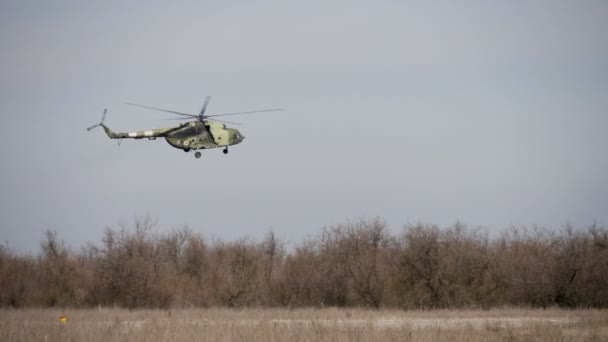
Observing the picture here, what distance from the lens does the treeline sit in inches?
2237

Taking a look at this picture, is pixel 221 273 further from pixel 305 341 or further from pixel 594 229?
pixel 305 341

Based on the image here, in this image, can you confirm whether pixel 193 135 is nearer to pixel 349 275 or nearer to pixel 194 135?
pixel 194 135

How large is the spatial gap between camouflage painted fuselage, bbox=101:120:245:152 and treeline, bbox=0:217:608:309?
51.0 ft

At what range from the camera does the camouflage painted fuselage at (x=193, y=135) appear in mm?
46594

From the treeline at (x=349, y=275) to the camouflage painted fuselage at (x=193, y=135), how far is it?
51.0 ft

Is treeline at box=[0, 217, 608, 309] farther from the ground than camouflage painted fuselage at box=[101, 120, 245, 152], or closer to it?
closer to it

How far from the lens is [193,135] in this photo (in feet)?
153

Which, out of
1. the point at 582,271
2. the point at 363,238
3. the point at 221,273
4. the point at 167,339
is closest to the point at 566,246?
the point at 582,271

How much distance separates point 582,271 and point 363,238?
53.4ft

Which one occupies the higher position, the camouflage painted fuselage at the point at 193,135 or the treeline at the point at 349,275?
the camouflage painted fuselage at the point at 193,135

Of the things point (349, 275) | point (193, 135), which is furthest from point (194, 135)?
point (349, 275)

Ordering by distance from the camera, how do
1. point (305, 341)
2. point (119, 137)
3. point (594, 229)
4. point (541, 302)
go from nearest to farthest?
point (305, 341), point (119, 137), point (541, 302), point (594, 229)

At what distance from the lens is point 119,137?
47.5 metres

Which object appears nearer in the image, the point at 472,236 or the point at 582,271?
the point at 582,271
